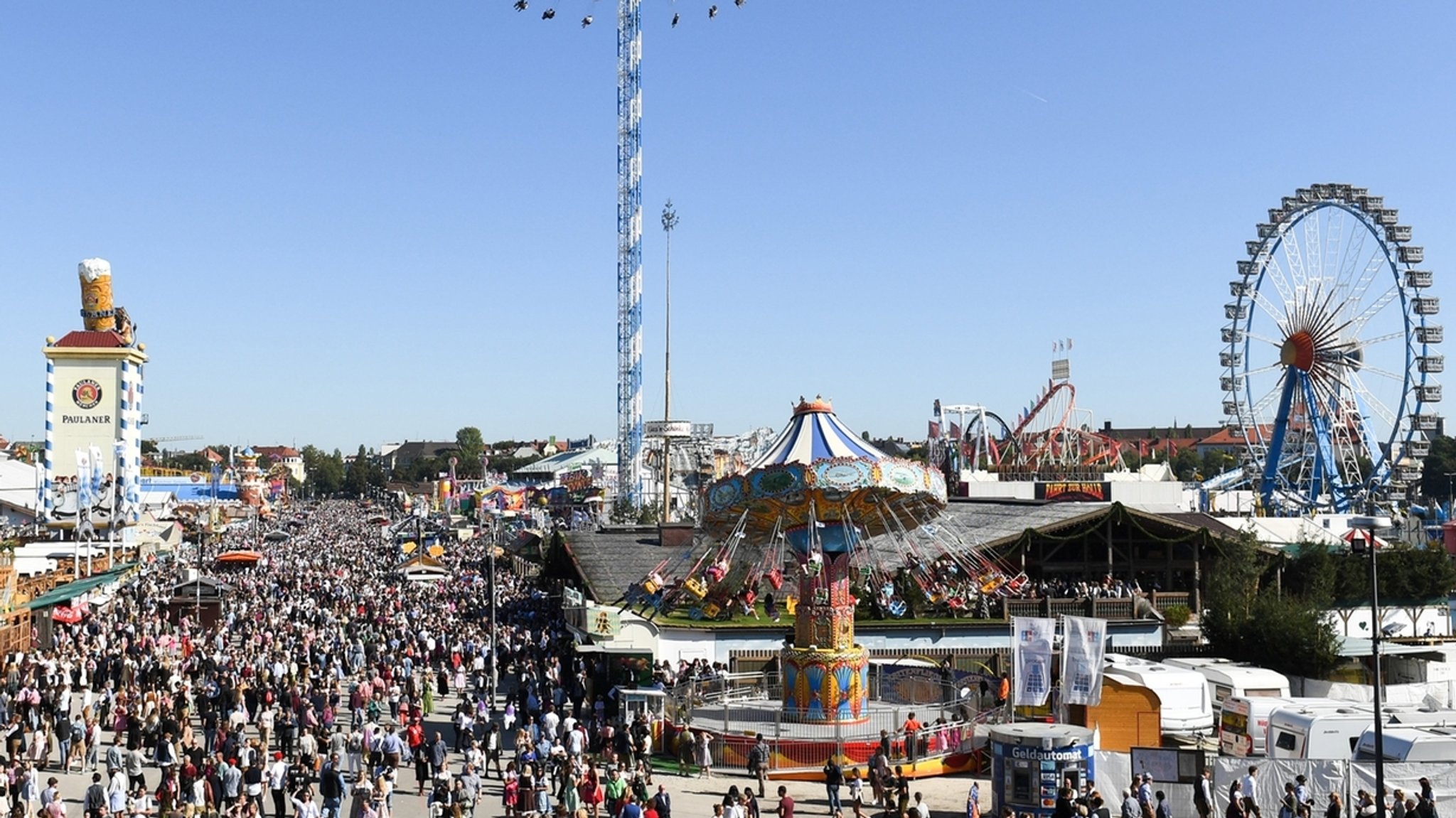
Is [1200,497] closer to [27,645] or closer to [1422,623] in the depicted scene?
[1422,623]

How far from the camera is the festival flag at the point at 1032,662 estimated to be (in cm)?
2238

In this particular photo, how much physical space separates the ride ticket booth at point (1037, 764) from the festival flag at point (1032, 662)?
3140 millimetres

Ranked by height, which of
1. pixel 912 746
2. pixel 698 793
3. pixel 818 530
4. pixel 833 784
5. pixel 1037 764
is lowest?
pixel 698 793

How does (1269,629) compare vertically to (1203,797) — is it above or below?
above

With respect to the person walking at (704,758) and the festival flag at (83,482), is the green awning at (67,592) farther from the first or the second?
the person walking at (704,758)

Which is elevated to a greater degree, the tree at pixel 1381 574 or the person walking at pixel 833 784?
the tree at pixel 1381 574

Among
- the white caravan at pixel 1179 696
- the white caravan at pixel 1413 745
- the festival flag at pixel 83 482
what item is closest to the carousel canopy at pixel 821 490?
the white caravan at pixel 1179 696

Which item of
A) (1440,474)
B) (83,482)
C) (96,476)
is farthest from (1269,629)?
(1440,474)

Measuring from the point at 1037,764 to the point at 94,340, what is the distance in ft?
240

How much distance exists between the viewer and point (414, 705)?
22.8 meters

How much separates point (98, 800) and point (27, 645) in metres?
17.9

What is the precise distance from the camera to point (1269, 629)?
2969 cm

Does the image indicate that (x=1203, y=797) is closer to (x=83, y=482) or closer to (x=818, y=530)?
(x=818, y=530)

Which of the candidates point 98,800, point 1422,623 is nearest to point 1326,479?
point 1422,623
